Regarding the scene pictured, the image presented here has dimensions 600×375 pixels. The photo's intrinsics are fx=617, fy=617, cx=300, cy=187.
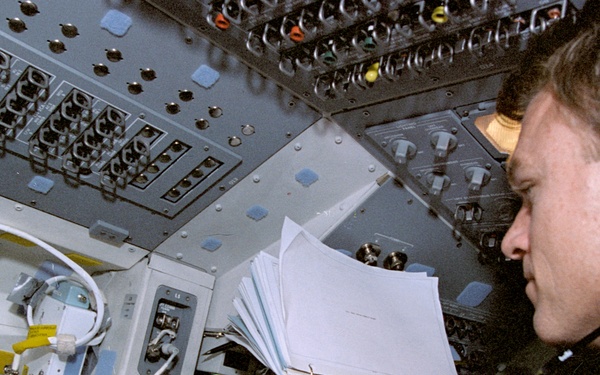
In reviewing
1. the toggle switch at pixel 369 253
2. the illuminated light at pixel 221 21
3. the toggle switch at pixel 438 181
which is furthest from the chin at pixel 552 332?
the illuminated light at pixel 221 21

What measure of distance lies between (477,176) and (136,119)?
978mm

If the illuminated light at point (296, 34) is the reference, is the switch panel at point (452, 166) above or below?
below

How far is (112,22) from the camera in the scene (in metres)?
1.45

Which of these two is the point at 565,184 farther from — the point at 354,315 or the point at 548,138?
the point at 354,315

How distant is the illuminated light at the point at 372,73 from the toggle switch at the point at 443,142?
0.27 m

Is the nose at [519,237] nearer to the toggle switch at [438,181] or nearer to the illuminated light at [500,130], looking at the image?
the illuminated light at [500,130]

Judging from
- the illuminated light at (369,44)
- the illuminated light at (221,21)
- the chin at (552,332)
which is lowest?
the chin at (552,332)

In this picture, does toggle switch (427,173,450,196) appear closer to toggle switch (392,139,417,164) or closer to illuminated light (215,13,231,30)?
toggle switch (392,139,417,164)

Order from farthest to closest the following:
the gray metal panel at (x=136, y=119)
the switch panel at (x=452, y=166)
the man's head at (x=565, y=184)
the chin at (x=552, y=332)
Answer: the switch panel at (x=452, y=166) → the gray metal panel at (x=136, y=119) → the chin at (x=552, y=332) → the man's head at (x=565, y=184)

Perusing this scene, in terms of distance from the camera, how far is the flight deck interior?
4.84 ft

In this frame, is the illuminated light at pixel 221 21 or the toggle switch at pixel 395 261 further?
the toggle switch at pixel 395 261

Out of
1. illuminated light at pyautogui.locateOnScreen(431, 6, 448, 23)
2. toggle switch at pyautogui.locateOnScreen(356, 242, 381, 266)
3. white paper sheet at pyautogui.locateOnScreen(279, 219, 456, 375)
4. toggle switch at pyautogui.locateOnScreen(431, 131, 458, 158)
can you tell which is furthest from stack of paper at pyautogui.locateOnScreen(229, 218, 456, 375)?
illuminated light at pyautogui.locateOnScreen(431, 6, 448, 23)

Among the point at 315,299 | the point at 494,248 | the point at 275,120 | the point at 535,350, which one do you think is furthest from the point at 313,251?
the point at 535,350

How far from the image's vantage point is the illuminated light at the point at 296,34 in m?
1.52
